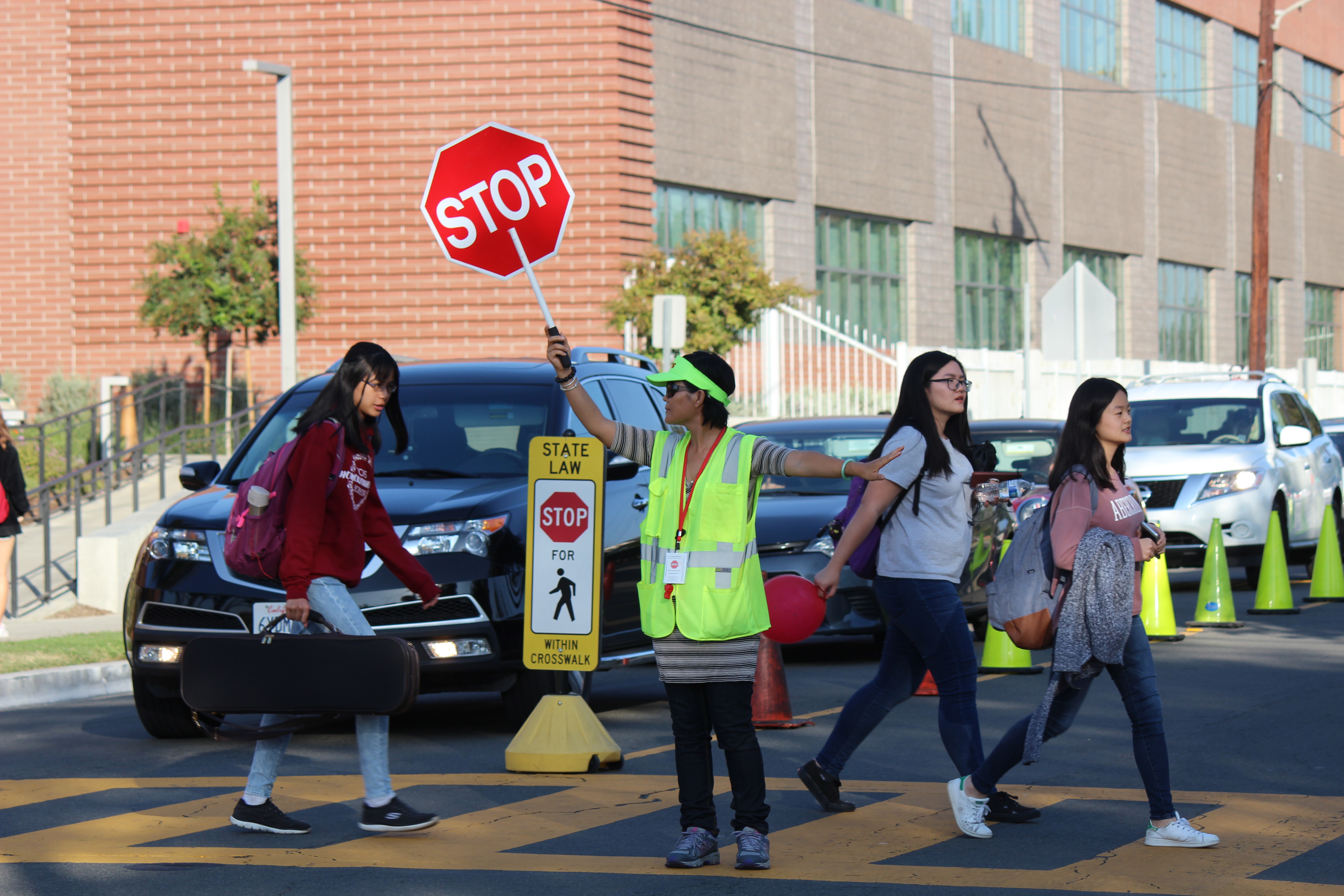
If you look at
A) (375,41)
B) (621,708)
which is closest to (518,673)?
(621,708)

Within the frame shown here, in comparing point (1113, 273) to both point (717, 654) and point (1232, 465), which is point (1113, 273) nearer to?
point (1232, 465)

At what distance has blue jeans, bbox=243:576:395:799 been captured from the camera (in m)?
6.36

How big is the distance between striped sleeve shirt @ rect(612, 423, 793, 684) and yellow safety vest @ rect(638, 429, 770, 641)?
33 mm

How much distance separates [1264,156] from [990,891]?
97.0 ft

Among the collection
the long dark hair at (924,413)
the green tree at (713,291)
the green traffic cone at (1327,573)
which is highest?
the green tree at (713,291)

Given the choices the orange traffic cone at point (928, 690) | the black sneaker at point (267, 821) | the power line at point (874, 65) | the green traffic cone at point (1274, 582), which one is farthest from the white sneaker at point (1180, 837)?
the power line at point (874, 65)

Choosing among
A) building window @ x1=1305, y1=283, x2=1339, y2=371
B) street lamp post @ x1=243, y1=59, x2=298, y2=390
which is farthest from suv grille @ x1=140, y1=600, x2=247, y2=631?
building window @ x1=1305, y1=283, x2=1339, y2=371

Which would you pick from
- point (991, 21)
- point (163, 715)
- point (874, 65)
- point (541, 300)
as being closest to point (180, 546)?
point (163, 715)

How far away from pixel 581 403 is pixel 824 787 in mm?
1843

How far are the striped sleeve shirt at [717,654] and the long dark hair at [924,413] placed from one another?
2.19 ft

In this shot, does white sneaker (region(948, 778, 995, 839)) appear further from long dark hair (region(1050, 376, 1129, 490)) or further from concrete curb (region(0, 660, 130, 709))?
concrete curb (region(0, 660, 130, 709))

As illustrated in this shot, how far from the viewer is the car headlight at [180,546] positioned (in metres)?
8.29

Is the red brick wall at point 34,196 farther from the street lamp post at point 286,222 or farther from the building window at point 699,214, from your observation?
the street lamp post at point 286,222

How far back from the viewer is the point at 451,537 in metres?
8.25
